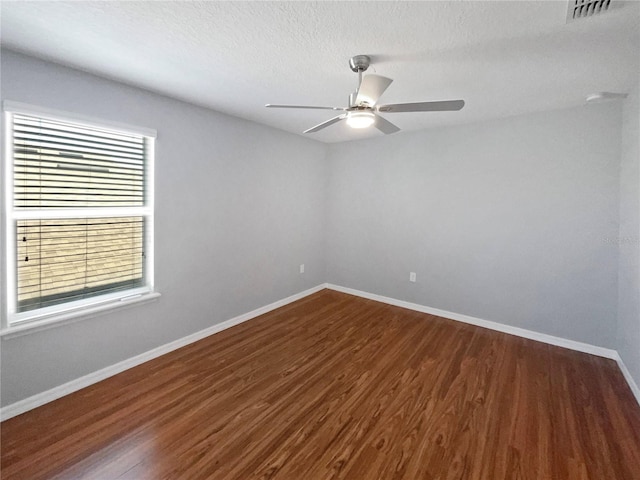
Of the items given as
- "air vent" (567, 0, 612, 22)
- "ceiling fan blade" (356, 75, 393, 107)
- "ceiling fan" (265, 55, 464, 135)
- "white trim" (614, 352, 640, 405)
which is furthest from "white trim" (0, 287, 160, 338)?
"white trim" (614, 352, 640, 405)

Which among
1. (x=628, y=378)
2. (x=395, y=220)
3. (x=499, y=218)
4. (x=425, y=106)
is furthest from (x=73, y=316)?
(x=628, y=378)

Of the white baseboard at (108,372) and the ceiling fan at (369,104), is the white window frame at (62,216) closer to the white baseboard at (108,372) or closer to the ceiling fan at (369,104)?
the white baseboard at (108,372)

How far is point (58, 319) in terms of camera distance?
2.02 metres

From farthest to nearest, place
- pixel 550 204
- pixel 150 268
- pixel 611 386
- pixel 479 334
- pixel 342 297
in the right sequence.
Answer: pixel 342 297 → pixel 479 334 → pixel 550 204 → pixel 150 268 → pixel 611 386

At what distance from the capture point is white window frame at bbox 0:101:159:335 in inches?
71.8

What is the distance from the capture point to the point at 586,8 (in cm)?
137

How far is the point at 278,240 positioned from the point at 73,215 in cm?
218

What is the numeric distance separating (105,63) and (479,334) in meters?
4.18

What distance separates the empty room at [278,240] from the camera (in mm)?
1576

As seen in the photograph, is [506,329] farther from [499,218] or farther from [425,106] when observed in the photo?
[425,106]

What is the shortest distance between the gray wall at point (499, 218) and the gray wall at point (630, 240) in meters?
0.13

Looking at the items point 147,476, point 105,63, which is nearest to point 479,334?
point 147,476

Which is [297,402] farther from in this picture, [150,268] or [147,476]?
[150,268]

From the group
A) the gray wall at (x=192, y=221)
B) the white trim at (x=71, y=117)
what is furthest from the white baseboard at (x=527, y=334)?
the white trim at (x=71, y=117)
